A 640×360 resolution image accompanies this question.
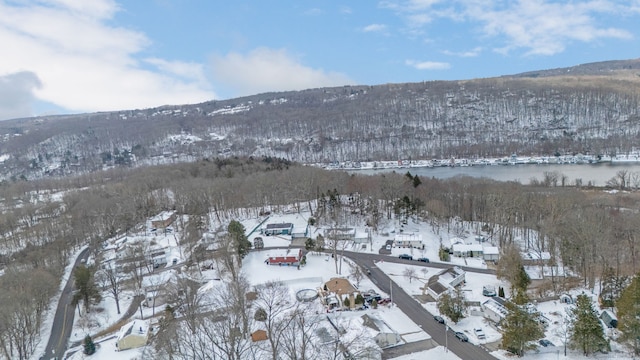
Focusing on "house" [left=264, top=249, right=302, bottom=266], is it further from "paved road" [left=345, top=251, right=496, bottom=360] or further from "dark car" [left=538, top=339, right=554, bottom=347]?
"dark car" [left=538, top=339, right=554, bottom=347]

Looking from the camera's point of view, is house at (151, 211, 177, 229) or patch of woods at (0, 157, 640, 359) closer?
patch of woods at (0, 157, 640, 359)

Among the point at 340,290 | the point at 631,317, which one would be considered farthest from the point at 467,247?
the point at 631,317

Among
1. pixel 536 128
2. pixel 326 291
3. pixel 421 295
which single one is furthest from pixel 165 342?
pixel 536 128

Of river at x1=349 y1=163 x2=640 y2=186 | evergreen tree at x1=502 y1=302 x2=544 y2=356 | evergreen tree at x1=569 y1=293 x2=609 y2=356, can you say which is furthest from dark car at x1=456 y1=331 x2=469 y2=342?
river at x1=349 y1=163 x2=640 y2=186

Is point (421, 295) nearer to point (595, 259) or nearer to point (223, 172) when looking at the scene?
point (595, 259)

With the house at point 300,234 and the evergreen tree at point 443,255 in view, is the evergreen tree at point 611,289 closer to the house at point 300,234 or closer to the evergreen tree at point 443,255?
the evergreen tree at point 443,255

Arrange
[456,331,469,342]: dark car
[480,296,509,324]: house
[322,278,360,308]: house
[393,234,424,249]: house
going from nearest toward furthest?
[456,331,469,342]: dark car, [480,296,509,324]: house, [322,278,360,308]: house, [393,234,424,249]: house

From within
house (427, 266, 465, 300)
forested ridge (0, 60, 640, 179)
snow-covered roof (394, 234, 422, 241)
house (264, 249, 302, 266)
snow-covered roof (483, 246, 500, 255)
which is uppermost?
forested ridge (0, 60, 640, 179)

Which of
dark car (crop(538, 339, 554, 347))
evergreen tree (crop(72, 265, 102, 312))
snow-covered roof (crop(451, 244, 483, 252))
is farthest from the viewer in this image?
snow-covered roof (crop(451, 244, 483, 252))
